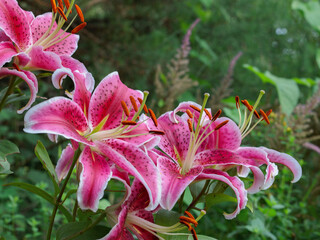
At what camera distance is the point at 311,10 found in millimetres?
2221

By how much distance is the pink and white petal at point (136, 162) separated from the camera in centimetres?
46

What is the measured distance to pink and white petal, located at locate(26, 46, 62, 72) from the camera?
566 mm

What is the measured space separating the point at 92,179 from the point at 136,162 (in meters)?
0.06

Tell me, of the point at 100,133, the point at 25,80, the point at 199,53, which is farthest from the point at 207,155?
the point at 199,53

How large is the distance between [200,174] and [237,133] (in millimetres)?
99

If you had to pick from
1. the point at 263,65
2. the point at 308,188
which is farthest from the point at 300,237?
the point at 263,65

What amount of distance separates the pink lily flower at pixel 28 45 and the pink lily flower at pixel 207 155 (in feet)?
0.57

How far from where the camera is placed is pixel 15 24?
60 centimetres

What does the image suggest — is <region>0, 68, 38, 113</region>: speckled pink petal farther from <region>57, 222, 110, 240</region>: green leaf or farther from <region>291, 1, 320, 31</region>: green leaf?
<region>291, 1, 320, 31</region>: green leaf

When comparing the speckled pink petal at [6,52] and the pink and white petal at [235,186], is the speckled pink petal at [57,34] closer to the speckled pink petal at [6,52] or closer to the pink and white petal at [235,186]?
the speckled pink petal at [6,52]

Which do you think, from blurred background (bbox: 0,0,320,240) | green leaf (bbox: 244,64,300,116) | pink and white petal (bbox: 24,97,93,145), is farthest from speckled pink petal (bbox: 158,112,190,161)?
green leaf (bbox: 244,64,300,116)

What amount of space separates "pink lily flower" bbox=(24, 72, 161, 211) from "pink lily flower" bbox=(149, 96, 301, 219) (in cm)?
4

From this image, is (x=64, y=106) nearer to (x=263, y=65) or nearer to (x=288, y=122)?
(x=288, y=122)

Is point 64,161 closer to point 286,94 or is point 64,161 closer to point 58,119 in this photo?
point 58,119
